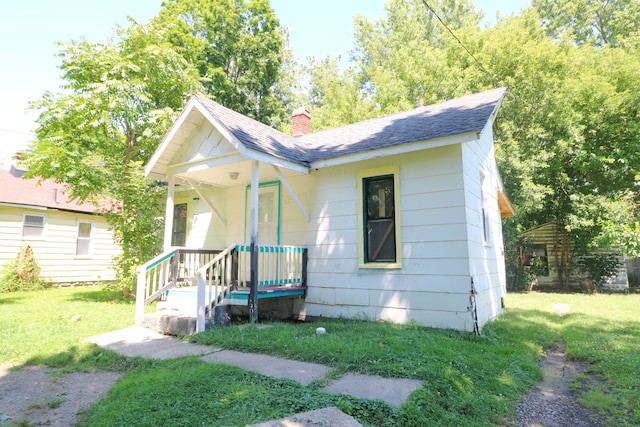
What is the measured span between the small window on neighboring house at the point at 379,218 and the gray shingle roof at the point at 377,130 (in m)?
0.68

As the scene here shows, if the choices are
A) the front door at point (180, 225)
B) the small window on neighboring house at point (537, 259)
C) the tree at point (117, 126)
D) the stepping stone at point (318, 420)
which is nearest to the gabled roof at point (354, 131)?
the tree at point (117, 126)

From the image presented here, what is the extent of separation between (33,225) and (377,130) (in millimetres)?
13882

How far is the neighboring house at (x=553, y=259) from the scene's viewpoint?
15.0 meters

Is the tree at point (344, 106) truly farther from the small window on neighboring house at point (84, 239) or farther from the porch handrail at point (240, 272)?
the porch handrail at point (240, 272)

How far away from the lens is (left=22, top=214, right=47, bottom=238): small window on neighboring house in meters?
13.6

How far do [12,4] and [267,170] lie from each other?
7.40 m

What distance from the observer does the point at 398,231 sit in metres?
6.61

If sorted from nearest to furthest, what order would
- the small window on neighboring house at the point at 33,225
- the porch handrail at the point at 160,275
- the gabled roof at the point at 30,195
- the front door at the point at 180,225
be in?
the porch handrail at the point at 160,275 → the front door at the point at 180,225 → the gabled roof at the point at 30,195 → the small window on neighboring house at the point at 33,225

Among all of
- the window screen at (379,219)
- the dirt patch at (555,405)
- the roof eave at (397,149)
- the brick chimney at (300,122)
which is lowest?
the dirt patch at (555,405)

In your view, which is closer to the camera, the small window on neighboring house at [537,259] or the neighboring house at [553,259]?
the neighboring house at [553,259]

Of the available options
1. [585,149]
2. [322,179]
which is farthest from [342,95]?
[322,179]

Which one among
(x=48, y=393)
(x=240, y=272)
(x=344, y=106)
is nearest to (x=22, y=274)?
(x=240, y=272)

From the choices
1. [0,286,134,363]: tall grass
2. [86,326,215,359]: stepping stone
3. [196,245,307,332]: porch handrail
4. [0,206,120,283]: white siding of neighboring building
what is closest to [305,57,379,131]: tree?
[0,206,120,283]: white siding of neighboring building

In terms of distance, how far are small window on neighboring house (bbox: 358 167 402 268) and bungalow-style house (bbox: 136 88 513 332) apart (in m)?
0.02
